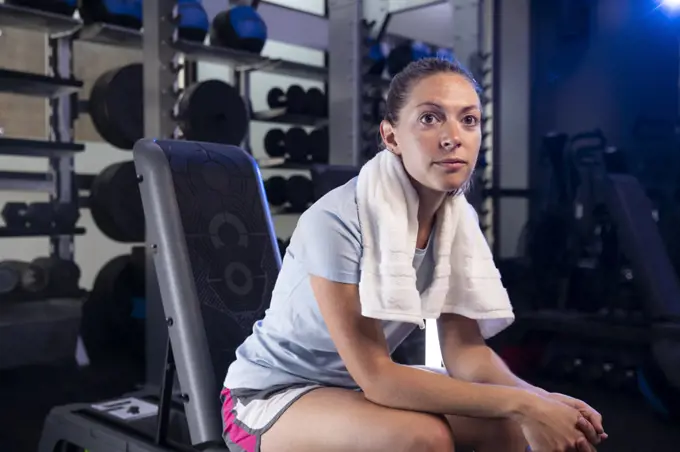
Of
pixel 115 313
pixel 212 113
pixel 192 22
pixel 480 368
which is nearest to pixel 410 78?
pixel 480 368

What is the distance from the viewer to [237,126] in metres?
Result: 3.41

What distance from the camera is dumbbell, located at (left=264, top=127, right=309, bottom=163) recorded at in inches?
157

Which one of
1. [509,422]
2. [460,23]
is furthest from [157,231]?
[460,23]

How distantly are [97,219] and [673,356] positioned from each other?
2614 mm

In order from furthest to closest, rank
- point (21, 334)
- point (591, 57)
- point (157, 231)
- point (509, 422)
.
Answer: point (21, 334) < point (591, 57) < point (157, 231) < point (509, 422)

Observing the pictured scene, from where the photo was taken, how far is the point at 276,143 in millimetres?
4016

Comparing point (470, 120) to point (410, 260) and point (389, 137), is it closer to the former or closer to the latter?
point (389, 137)

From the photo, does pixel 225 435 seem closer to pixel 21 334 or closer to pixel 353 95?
pixel 21 334

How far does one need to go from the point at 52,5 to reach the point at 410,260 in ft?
8.79

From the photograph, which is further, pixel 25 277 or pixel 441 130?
pixel 25 277

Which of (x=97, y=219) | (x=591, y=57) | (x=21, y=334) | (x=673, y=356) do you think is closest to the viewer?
(x=673, y=356)

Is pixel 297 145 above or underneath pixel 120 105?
underneath

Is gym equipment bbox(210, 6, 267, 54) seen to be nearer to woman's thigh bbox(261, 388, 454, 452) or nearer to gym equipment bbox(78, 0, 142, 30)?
gym equipment bbox(78, 0, 142, 30)

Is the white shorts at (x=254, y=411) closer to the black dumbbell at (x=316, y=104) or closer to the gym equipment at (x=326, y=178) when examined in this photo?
the gym equipment at (x=326, y=178)
